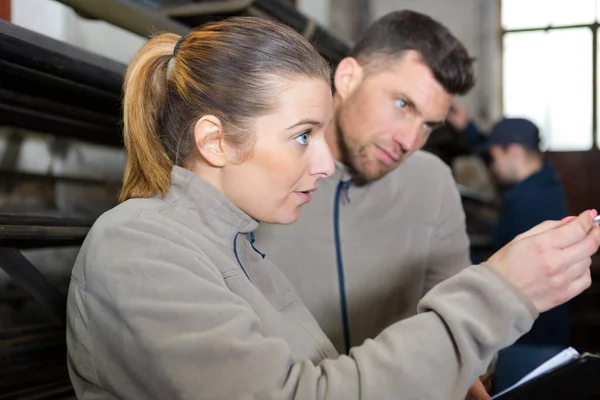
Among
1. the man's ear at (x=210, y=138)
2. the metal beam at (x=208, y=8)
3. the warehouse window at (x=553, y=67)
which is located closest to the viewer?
Result: the man's ear at (x=210, y=138)

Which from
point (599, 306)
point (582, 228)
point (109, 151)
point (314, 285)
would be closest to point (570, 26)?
point (599, 306)

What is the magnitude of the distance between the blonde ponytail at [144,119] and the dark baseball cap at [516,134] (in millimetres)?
3017

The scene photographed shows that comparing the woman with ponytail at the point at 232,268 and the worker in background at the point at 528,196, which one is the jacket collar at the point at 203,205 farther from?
the worker in background at the point at 528,196

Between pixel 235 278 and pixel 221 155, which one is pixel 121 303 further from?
pixel 221 155

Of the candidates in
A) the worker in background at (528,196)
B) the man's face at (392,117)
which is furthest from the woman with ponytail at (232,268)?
the worker in background at (528,196)

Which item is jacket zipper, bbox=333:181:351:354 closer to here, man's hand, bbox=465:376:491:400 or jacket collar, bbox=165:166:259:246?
man's hand, bbox=465:376:491:400

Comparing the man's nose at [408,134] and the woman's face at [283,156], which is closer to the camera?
the woman's face at [283,156]

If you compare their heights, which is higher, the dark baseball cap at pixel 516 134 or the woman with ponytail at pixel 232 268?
the woman with ponytail at pixel 232 268

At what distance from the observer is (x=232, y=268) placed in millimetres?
941

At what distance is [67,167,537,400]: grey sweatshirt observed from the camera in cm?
79

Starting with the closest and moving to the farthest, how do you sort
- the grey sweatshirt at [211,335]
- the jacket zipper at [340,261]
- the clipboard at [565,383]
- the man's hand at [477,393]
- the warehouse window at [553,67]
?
1. the grey sweatshirt at [211,335]
2. the clipboard at [565,383]
3. the man's hand at [477,393]
4. the jacket zipper at [340,261]
5. the warehouse window at [553,67]

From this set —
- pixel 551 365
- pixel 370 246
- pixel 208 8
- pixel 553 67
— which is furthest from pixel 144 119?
pixel 553 67

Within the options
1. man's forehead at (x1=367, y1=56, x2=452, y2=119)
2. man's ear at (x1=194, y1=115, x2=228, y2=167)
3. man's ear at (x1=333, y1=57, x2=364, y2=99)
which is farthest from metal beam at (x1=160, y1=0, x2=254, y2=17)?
man's ear at (x1=194, y1=115, x2=228, y2=167)

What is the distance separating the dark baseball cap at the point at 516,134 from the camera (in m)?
3.67
